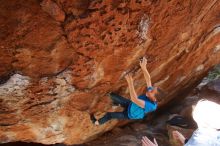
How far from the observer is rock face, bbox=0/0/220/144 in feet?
12.0

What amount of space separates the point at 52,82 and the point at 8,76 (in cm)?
61

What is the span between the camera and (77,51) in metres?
4.09

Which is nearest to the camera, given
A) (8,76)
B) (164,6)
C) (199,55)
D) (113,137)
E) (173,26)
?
(8,76)

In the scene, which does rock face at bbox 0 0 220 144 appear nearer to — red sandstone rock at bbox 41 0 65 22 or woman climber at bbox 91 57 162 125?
red sandstone rock at bbox 41 0 65 22

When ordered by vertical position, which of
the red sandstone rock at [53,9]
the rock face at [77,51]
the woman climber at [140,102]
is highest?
the red sandstone rock at [53,9]

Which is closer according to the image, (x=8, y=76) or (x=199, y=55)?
(x=8, y=76)

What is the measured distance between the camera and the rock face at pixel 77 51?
12.0 feet

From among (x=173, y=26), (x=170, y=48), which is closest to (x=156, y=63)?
(x=170, y=48)

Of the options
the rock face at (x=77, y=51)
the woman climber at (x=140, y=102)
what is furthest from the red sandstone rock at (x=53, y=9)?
the woman climber at (x=140, y=102)

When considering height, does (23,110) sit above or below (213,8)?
below

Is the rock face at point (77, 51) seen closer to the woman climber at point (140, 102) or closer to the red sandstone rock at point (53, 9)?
the red sandstone rock at point (53, 9)

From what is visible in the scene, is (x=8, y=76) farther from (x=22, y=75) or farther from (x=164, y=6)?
(x=164, y=6)

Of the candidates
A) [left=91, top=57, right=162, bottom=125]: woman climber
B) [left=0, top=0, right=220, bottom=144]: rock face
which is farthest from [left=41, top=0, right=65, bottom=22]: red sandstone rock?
[left=91, top=57, right=162, bottom=125]: woman climber

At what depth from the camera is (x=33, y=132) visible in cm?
497
